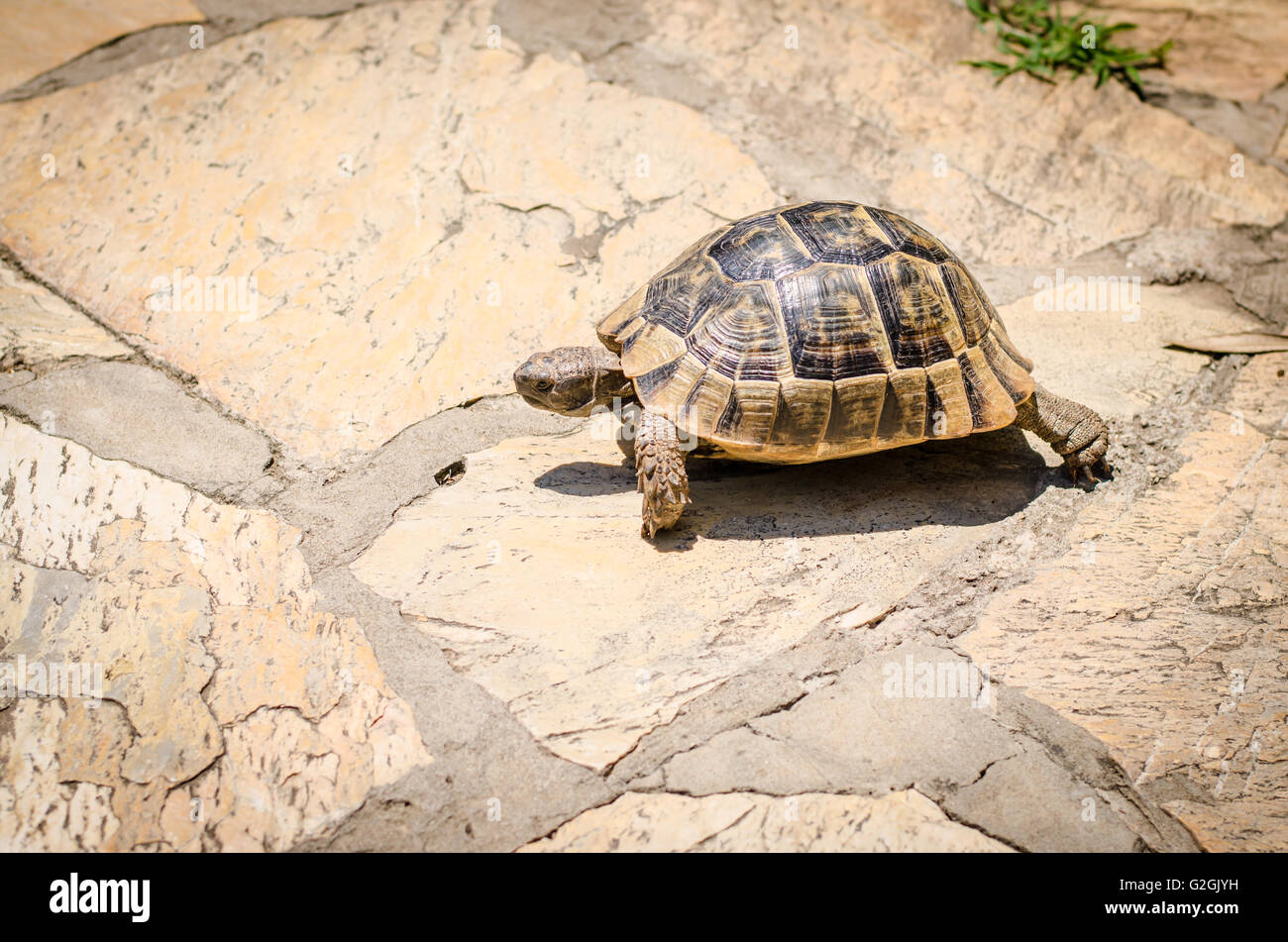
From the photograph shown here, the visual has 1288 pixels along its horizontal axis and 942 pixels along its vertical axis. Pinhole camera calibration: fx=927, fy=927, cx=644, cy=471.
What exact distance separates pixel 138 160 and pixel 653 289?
2.95m

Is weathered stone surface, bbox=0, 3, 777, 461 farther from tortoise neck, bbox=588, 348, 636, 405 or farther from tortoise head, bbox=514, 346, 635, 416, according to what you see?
tortoise neck, bbox=588, 348, 636, 405

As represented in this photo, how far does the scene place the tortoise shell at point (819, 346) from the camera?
11.7 ft

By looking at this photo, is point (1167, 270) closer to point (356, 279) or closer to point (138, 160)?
point (356, 279)

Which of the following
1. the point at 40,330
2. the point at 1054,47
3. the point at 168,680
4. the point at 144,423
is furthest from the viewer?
the point at 1054,47

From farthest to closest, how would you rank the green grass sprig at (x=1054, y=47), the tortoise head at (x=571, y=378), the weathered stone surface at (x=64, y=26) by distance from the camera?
1. the green grass sprig at (x=1054, y=47)
2. the weathered stone surface at (x=64, y=26)
3. the tortoise head at (x=571, y=378)

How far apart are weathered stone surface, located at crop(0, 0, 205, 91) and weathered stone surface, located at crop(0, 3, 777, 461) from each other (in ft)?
1.19

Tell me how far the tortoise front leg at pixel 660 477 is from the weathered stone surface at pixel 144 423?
1.54 metres

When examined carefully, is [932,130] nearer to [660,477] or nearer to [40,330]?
[660,477]

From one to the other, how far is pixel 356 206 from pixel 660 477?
99.1 inches

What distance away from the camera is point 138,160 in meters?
4.84

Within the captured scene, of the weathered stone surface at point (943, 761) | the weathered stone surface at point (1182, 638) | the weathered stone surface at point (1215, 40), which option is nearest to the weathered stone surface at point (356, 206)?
the weathered stone surface at point (943, 761)

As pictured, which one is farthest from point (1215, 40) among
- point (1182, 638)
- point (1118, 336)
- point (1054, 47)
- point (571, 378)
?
point (571, 378)

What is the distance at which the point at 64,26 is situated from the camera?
545cm

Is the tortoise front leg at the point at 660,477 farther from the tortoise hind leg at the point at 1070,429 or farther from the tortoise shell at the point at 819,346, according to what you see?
the tortoise hind leg at the point at 1070,429
